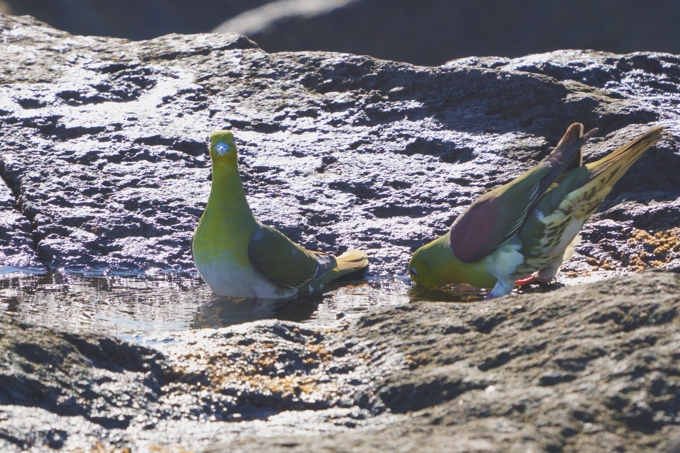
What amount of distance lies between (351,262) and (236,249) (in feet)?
3.33

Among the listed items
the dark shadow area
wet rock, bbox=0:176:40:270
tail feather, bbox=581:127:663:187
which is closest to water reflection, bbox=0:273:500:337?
wet rock, bbox=0:176:40:270

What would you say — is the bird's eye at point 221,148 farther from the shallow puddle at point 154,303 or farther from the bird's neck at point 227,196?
the shallow puddle at point 154,303

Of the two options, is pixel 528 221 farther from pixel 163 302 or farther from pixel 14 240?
pixel 14 240

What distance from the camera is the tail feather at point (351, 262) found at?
6082 millimetres

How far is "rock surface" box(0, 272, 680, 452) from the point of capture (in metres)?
2.31

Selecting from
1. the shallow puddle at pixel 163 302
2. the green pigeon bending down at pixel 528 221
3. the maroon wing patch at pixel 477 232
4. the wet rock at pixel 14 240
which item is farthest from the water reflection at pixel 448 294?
the wet rock at pixel 14 240

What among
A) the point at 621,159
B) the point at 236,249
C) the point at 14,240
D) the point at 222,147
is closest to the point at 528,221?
the point at 621,159

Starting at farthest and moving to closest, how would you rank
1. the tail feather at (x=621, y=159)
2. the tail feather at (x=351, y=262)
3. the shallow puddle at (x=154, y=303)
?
the tail feather at (x=351, y=262)
the tail feather at (x=621, y=159)
the shallow puddle at (x=154, y=303)

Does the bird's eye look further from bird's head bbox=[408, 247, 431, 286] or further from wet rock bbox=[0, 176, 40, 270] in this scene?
wet rock bbox=[0, 176, 40, 270]

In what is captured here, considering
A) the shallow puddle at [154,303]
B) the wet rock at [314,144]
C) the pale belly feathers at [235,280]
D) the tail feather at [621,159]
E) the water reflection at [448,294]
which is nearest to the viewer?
the shallow puddle at [154,303]

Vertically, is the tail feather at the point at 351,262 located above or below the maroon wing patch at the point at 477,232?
below

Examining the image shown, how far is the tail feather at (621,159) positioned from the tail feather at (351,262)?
1.75 meters

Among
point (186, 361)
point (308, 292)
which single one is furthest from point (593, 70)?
point (186, 361)

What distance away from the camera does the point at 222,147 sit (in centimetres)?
553
